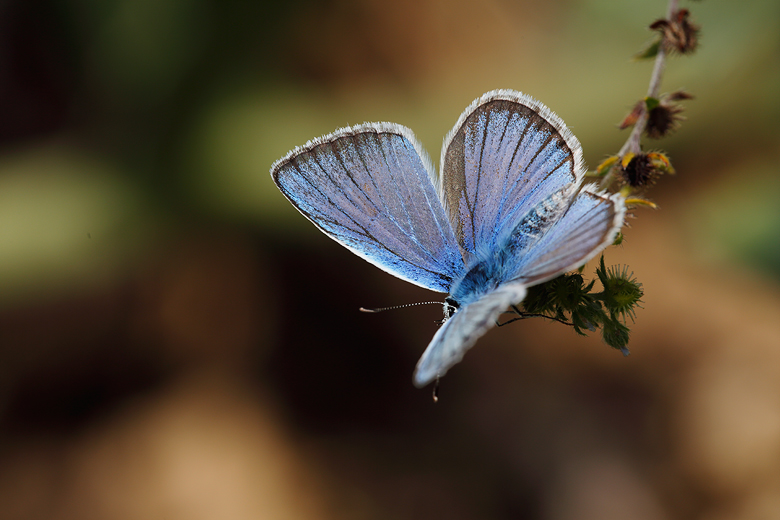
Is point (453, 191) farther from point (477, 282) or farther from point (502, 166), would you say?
point (477, 282)

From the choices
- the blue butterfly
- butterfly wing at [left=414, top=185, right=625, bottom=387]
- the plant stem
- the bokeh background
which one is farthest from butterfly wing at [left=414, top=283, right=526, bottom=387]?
the bokeh background

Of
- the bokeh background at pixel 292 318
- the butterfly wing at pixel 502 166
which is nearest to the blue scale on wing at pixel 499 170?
the butterfly wing at pixel 502 166

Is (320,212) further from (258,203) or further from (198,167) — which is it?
(198,167)

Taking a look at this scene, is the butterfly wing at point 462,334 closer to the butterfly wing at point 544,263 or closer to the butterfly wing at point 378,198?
the butterfly wing at point 544,263

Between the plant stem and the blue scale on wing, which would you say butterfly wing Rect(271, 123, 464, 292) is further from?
the plant stem

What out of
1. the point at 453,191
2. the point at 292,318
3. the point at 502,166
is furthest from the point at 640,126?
the point at 292,318

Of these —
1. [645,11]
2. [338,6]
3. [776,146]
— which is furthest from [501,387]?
[338,6]

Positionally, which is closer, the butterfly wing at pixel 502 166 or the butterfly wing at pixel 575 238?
the butterfly wing at pixel 575 238
